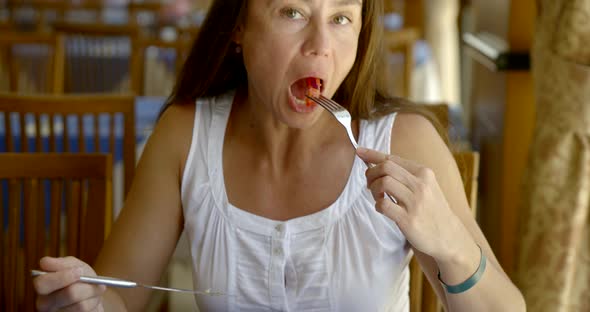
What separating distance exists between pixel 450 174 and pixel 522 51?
1.59 m

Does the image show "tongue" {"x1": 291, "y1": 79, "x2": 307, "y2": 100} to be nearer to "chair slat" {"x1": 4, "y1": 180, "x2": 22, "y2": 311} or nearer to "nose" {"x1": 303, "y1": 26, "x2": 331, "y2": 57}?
"nose" {"x1": 303, "y1": 26, "x2": 331, "y2": 57}

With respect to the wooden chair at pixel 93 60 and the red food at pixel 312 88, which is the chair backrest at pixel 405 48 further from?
the red food at pixel 312 88

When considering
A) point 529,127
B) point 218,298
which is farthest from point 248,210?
point 529,127

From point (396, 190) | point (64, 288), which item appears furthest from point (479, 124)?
point (64, 288)

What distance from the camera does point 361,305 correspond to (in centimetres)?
135

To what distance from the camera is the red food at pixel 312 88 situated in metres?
1.29

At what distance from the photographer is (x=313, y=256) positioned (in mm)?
1361

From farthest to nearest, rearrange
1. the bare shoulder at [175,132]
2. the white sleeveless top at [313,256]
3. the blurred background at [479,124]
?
the blurred background at [479,124]
the bare shoulder at [175,132]
the white sleeveless top at [313,256]

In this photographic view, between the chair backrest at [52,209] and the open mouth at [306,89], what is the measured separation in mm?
399

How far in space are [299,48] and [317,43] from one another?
3 centimetres

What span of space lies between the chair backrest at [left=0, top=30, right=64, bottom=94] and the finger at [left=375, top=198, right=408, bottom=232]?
2.66 meters

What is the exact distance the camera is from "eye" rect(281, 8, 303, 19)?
1.29 m

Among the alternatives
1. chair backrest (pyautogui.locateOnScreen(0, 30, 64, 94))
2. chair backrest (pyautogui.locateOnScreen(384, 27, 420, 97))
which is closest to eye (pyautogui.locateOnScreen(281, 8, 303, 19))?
chair backrest (pyautogui.locateOnScreen(384, 27, 420, 97))

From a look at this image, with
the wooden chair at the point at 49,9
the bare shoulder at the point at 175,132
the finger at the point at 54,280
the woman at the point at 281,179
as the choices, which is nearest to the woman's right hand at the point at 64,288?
the finger at the point at 54,280
